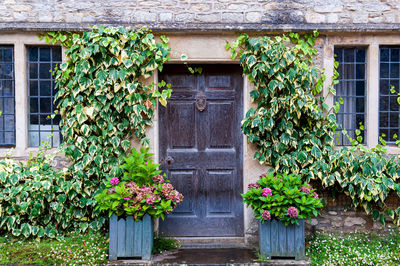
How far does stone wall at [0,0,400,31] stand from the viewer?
530cm

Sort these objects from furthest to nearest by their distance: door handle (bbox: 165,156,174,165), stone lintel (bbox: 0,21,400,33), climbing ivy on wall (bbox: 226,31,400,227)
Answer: door handle (bbox: 165,156,174,165) < stone lintel (bbox: 0,21,400,33) < climbing ivy on wall (bbox: 226,31,400,227)

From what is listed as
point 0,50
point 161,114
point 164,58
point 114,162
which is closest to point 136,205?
point 114,162

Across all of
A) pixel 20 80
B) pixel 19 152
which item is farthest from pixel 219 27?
pixel 19 152

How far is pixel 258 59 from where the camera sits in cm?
517

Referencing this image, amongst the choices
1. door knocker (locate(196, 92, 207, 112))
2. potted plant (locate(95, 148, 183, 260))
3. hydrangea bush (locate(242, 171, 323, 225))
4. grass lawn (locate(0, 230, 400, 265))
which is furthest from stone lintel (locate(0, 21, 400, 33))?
grass lawn (locate(0, 230, 400, 265))

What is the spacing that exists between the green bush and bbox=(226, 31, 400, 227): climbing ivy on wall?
2.31 meters

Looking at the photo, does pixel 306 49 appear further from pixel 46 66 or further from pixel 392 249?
pixel 46 66

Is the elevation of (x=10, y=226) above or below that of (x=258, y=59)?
below

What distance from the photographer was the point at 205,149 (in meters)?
5.48

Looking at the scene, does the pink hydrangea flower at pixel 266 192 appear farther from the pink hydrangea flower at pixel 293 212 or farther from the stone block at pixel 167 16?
the stone block at pixel 167 16

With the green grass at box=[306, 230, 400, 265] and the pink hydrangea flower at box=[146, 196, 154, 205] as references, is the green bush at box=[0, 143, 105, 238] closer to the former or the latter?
the pink hydrangea flower at box=[146, 196, 154, 205]

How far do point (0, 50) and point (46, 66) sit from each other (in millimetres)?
645

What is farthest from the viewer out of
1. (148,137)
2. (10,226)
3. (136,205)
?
(148,137)

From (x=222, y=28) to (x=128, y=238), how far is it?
2863 mm
